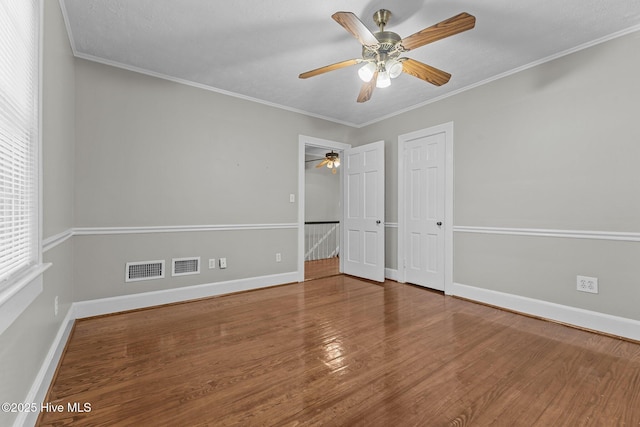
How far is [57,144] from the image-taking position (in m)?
2.10

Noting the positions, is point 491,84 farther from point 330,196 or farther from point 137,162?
point 330,196

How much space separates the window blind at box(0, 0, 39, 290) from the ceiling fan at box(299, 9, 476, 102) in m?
1.57

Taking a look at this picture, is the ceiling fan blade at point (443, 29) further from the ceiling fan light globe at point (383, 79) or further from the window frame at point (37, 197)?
the window frame at point (37, 197)

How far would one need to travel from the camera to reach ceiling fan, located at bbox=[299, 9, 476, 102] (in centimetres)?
188

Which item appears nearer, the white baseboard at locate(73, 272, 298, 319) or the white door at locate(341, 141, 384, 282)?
the white baseboard at locate(73, 272, 298, 319)

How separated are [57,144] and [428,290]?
13.3ft

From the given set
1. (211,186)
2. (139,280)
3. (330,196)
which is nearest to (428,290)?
Answer: (211,186)

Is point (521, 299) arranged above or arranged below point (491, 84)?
below

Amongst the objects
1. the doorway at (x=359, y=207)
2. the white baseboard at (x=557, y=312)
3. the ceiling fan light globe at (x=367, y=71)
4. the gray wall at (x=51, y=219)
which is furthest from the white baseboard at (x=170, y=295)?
the ceiling fan light globe at (x=367, y=71)

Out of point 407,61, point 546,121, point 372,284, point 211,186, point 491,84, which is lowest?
point 372,284

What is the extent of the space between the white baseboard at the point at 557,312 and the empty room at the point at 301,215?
0.8 inches

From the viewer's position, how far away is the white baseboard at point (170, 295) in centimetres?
289

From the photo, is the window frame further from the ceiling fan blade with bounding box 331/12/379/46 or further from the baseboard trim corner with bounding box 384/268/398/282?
the baseboard trim corner with bounding box 384/268/398/282

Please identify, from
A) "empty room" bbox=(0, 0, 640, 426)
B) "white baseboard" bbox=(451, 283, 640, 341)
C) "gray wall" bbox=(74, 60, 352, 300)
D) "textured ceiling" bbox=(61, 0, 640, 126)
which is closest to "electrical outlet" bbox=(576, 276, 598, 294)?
"empty room" bbox=(0, 0, 640, 426)
